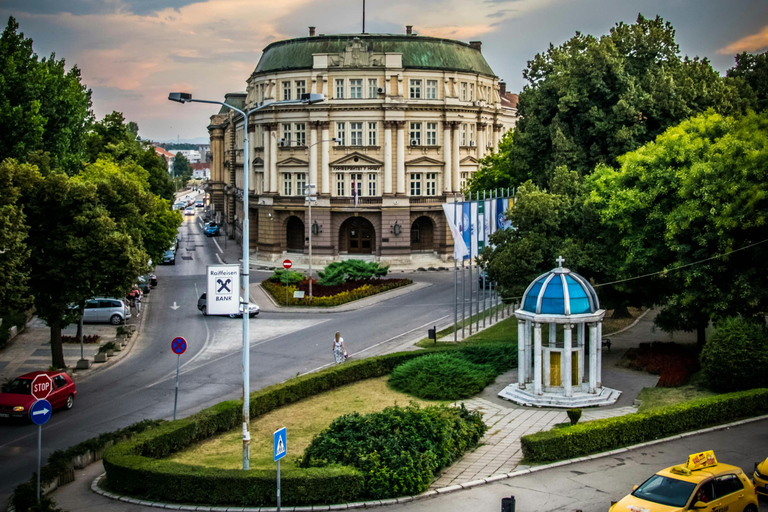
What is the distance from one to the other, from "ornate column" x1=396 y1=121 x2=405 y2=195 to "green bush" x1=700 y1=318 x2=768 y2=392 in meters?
47.2

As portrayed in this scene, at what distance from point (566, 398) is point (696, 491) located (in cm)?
1205

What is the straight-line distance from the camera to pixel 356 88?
76062 mm

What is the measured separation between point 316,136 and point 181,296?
70.2ft

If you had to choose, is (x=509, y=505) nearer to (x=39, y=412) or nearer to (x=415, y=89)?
(x=39, y=412)

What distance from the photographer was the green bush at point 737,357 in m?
29.4

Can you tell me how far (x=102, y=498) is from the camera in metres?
23.1

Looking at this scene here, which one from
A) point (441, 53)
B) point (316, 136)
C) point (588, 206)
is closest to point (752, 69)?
point (441, 53)

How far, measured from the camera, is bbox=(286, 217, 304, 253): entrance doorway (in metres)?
79.5

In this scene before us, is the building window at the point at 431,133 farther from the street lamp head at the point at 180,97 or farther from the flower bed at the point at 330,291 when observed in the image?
the street lamp head at the point at 180,97

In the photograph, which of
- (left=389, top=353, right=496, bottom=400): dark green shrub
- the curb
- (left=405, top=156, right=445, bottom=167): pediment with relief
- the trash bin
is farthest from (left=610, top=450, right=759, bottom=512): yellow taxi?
(left=405, top=156, right=445, bottom=167): pediment with relief

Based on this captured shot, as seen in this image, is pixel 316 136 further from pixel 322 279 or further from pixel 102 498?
pixel 102 498

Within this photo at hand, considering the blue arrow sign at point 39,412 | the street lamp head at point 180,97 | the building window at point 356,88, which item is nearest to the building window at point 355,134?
the building window at point 356,88

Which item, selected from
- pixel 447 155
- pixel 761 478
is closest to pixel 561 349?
pixel 761 478

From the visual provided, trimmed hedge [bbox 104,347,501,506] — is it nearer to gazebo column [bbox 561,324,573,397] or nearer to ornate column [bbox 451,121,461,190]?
gazebo column [bbox 561,324,573,397]
